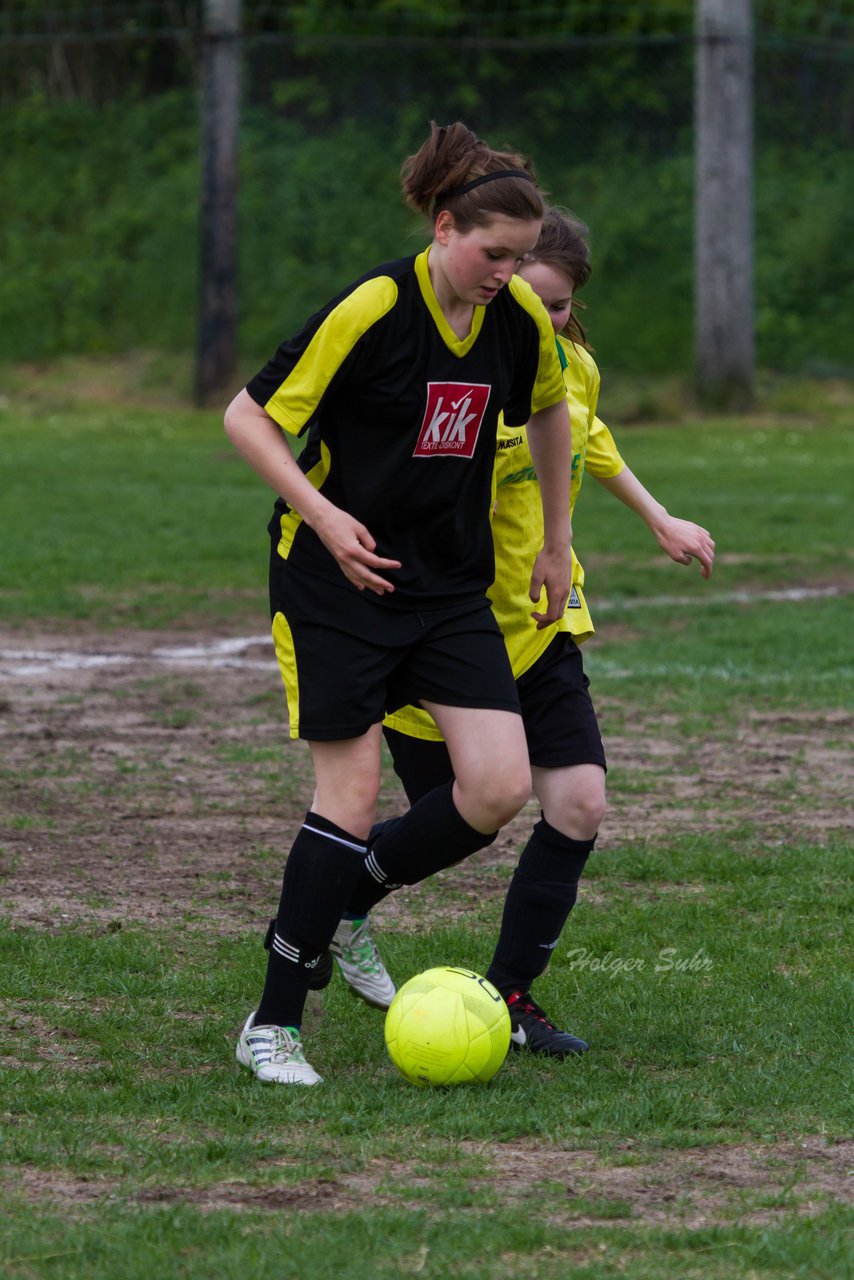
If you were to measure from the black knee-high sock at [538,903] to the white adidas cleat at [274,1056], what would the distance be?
1.81ft

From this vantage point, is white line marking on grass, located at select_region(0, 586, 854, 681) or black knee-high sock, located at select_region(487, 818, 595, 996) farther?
white line marking on grass, located at select_region(0, 586, 854, 681)

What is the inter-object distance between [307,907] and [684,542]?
1206 mm

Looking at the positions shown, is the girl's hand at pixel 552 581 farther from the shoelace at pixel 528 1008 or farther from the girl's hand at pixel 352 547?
the shoelace at pixel 528 1008

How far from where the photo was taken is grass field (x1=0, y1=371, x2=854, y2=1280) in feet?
9.64

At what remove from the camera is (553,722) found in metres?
4.05

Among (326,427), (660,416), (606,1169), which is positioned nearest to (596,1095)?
(606,1169)

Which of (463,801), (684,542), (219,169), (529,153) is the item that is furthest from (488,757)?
(529,153)

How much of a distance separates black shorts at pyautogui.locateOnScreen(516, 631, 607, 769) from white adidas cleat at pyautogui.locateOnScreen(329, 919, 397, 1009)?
0.56 m

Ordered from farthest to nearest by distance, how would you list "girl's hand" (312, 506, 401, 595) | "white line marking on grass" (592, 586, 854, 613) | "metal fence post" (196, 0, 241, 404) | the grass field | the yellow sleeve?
"metal fence post" (196, 0, 241, 404)
"white line marking on grass" (592, 586, 854, 613)
the yellow sleeve
"girl's hand" (312, 506, 401, 595)
the grass field

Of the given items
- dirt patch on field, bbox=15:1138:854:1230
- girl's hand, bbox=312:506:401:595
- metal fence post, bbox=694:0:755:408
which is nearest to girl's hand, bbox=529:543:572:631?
girl's hand, bbox=312:506:401:595

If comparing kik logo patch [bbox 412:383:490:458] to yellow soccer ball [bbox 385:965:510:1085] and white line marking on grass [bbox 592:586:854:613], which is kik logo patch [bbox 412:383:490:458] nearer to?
yellow soccer ball [bbox 385:965:510:1085]

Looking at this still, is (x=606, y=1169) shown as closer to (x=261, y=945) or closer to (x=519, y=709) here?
(x=519, y=709)

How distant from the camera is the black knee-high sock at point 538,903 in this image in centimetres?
405

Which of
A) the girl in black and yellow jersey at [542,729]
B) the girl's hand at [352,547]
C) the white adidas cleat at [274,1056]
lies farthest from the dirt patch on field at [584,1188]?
the girl's hand at [352,547]
